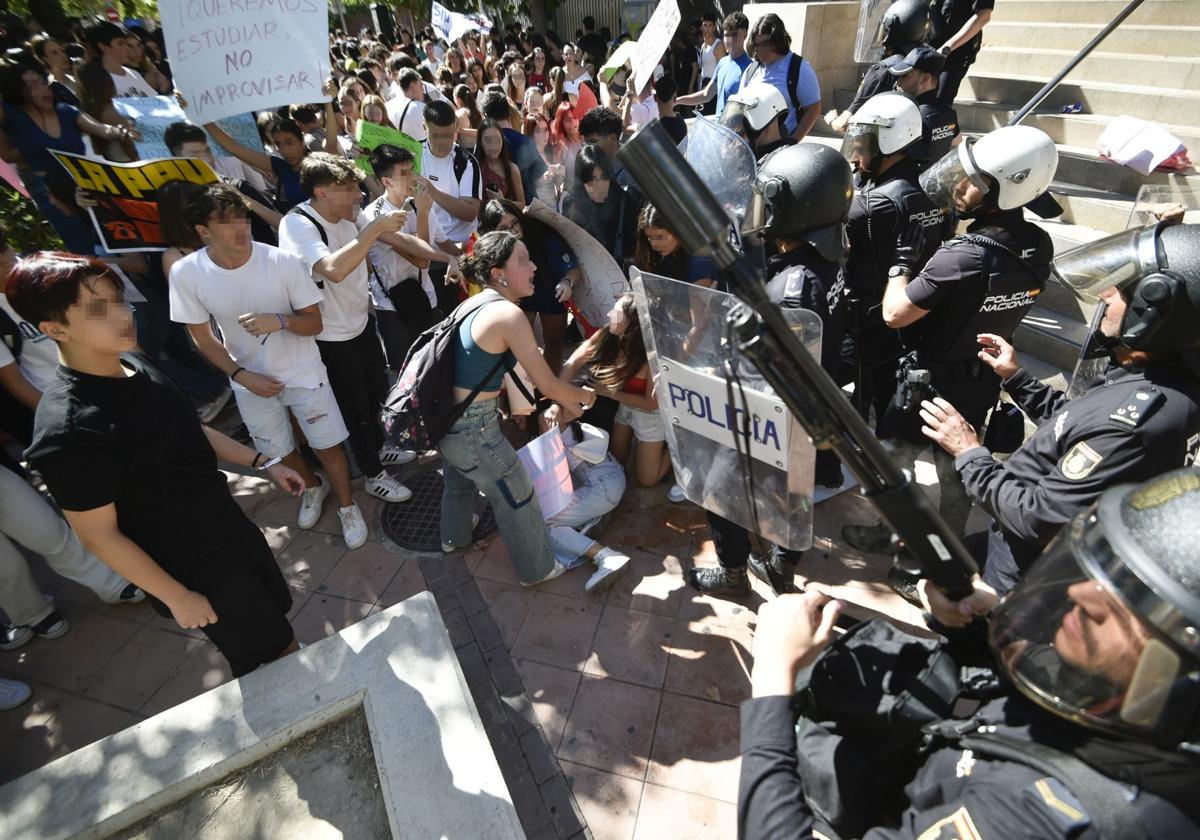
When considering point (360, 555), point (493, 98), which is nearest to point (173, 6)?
point (493, 98)

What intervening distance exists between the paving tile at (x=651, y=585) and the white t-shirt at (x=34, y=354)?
3.30 meters

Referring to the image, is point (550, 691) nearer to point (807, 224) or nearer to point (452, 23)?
point (807, 224)

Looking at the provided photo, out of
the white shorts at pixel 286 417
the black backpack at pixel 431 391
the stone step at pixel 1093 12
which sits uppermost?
the stone step at pixel 1093 12

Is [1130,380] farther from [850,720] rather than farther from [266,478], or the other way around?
[266,478]

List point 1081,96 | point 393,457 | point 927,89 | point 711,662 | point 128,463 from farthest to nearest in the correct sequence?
point 1081,96 < point 927,89 < point 393,457 < point 711,662 < point 128,463

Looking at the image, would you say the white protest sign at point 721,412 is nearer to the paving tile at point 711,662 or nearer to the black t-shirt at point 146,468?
the paving tile at point 711,662

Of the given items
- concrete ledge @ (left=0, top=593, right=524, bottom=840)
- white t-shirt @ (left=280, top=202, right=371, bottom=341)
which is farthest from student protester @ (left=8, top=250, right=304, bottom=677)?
white t-shirt @ (left=280, top=202, right=371, bottom=341)

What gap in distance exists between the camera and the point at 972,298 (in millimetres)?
2650

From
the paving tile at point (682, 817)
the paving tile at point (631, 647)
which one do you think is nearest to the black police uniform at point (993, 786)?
the paving tile at point (682, 817)

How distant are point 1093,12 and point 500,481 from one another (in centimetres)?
843

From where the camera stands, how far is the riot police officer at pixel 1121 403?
1664 millimetres

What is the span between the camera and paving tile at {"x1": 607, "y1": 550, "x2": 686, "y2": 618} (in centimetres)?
324

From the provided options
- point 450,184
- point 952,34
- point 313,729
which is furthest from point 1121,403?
point 952,34

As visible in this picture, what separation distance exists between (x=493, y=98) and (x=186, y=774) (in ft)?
19.3
